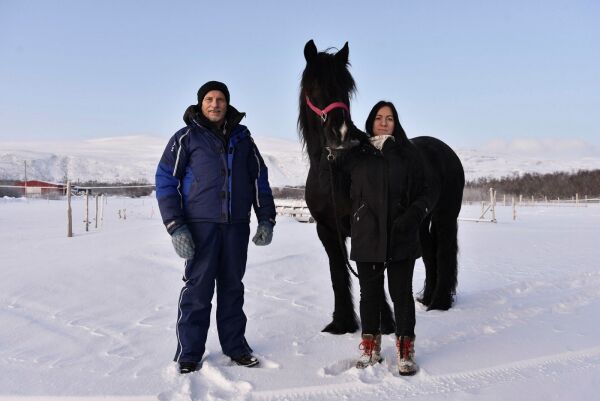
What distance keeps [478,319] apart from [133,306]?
278 cm

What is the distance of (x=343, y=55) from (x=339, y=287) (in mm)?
1626

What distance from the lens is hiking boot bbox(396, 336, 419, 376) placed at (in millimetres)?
2486

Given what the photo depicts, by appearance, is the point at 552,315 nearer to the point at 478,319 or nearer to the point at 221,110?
the point at 478,319

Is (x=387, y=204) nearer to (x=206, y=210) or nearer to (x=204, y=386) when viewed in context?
(x=206, y=210)

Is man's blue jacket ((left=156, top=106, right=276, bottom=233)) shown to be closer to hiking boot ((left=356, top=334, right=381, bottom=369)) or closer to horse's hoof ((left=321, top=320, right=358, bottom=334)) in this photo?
hiking boot ((left=356, top=334, right=381, bottom=369))

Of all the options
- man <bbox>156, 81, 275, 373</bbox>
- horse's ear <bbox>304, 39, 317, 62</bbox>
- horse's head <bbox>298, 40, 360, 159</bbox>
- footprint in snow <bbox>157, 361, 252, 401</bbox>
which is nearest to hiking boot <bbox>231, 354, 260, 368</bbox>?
man <bbox>156, 81, 275, 373</bbox>

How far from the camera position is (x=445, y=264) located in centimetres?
431

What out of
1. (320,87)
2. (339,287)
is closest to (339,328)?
(339,287)

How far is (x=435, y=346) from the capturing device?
300 centimetres

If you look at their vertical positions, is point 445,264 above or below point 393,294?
below

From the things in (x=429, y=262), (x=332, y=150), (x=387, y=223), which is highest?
(x=332, y=150)

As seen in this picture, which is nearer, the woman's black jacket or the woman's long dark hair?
the woman's black jacket

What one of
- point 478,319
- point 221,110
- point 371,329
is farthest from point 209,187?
point 478,319

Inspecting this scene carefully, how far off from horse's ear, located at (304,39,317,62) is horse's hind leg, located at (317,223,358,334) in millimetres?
1135
